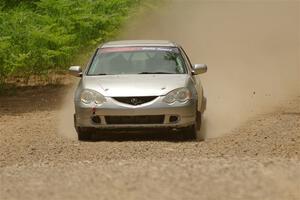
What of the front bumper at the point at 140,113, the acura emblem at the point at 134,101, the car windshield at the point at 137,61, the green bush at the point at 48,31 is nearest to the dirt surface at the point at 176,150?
the front bumper at the point at 140,113

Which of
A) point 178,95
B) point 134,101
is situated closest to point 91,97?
point 134,101

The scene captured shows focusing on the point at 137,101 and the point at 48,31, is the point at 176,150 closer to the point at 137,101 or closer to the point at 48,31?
the point at 137,101

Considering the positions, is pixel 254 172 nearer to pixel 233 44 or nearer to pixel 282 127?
pixel 282 127

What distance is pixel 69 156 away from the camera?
10414 mm

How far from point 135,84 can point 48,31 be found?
27.5ft

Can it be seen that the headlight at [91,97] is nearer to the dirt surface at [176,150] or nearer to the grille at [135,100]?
the grille at [135,100]

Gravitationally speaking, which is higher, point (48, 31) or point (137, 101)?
point (137, 101)

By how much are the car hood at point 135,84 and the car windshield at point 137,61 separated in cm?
35

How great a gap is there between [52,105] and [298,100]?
5949 mm

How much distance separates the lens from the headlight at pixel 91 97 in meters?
11.8

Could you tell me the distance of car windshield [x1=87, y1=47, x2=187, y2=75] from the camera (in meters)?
12.8

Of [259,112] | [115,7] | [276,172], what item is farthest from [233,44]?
[276,172]

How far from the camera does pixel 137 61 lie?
1305 cm

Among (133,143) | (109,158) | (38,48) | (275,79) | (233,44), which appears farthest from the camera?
(233,44)
